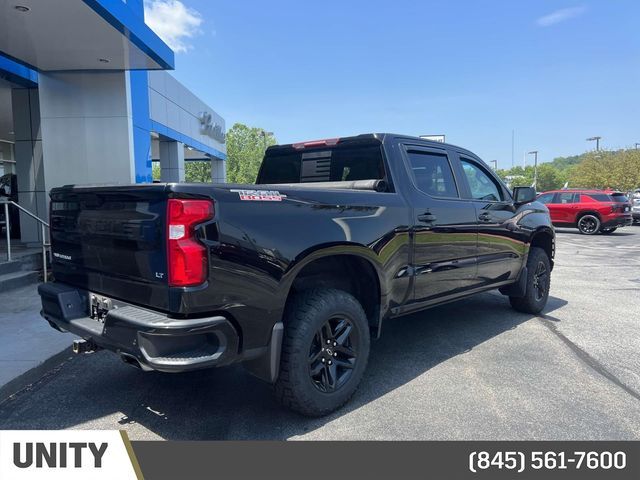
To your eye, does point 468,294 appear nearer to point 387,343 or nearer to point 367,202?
point 387,343

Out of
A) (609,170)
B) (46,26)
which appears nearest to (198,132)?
(46,26)

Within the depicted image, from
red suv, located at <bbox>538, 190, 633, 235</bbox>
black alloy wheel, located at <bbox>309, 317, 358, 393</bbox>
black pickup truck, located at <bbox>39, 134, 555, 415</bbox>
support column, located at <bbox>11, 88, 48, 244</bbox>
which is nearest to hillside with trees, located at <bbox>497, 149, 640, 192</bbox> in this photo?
red suv, located at <bbox>538, 190, 633, 235</bbox>

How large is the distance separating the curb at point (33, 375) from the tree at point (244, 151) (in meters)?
37.3

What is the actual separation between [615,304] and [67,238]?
22.9 feet

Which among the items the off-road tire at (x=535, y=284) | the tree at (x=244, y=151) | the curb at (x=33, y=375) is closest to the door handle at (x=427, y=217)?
the off-road tire at (x=535, y=284)

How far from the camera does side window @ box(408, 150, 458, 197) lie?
4.30 m

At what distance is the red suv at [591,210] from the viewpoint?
18.2 m

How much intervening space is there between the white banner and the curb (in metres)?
0.69

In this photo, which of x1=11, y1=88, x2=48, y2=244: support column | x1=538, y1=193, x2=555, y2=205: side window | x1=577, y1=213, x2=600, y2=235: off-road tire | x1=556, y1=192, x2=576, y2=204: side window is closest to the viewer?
x1=11, y1=88, x2=48, y2=244: support column

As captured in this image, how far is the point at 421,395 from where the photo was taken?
362 cm

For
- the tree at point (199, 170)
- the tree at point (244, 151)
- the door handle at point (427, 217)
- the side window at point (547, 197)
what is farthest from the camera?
the tree at point (244, 151)

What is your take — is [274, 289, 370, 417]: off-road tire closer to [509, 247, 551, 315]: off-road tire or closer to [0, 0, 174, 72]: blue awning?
[509, 247, 551, 315]: off-road tire

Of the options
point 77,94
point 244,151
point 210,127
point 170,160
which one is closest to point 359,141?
point 77,94

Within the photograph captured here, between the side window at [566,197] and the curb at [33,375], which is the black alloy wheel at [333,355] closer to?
the curb at [33,375]
